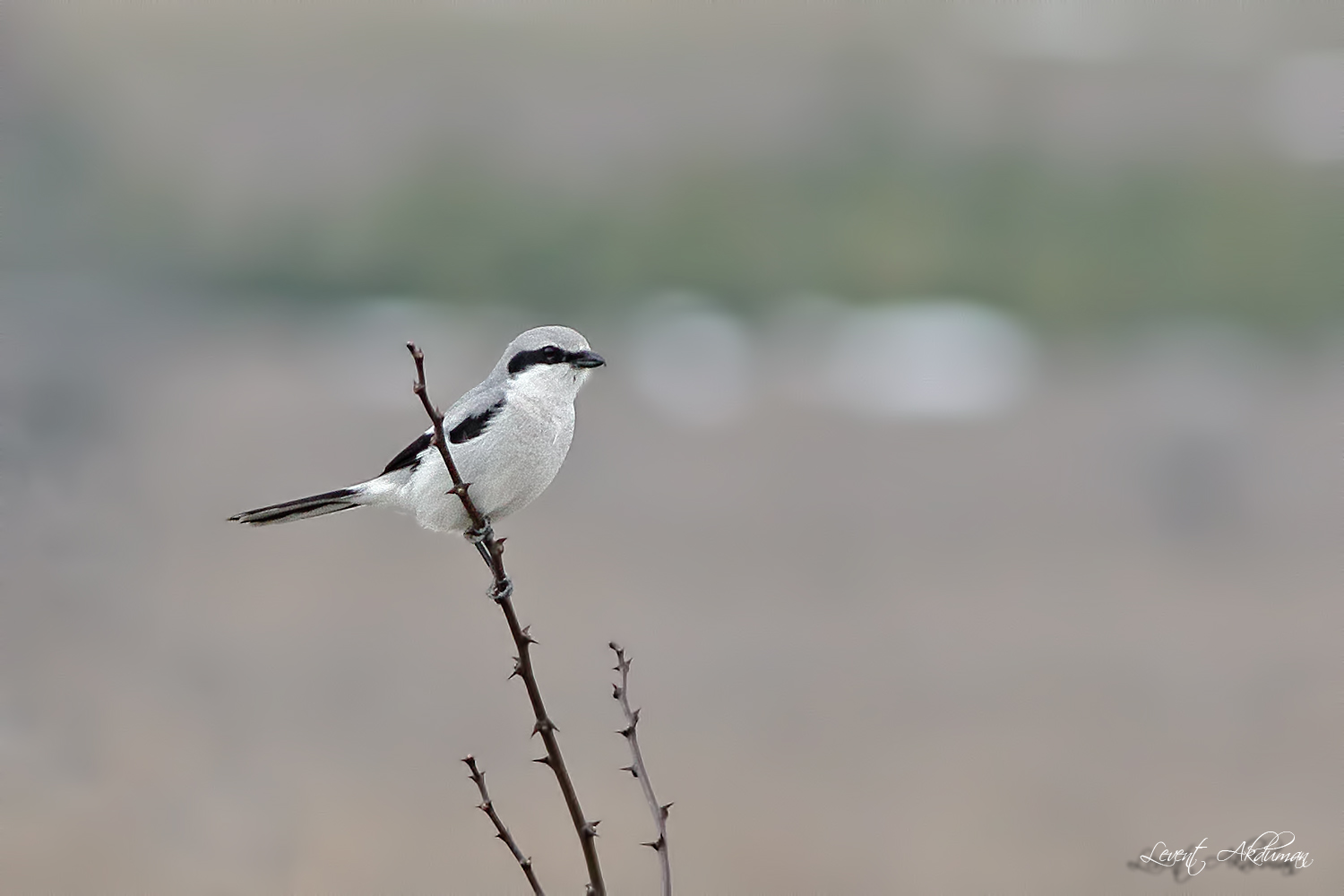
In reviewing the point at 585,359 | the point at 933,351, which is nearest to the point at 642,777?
the point at 585,359

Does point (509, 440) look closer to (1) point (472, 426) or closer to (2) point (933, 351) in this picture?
(1) point (472, 426)

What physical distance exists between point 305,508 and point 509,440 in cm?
55

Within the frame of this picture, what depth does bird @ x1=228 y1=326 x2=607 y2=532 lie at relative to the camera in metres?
3.36

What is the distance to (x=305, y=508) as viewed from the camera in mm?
3471

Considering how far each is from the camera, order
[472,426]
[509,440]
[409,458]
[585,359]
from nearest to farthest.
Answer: [585,359]
[509,440]
[472,426]
[409,458]

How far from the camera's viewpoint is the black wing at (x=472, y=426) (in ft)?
11.6

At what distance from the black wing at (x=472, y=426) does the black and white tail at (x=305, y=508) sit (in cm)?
30

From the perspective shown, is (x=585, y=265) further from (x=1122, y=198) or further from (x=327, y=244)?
(x=1122, y=198)

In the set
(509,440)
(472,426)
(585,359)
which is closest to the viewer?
(585,359)

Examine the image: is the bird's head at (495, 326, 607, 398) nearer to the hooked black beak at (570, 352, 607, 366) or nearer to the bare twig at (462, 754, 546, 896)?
the hooked black beak at (570, 352, 607, 366)

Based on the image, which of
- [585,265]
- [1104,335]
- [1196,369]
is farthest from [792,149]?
[1196,369]

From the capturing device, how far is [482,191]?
20.9 metres

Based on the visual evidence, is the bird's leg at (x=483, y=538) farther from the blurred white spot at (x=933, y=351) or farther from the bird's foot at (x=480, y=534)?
the blurred white spot at (x=933, y=351)

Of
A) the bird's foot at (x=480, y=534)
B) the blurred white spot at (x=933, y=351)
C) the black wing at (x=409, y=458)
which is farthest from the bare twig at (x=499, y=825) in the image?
the blurred white spot at (x=933, y=351)
